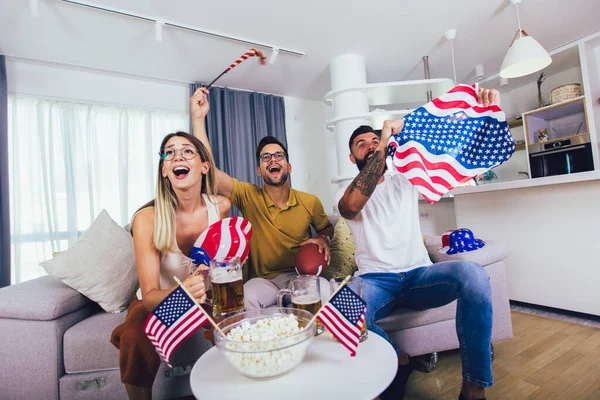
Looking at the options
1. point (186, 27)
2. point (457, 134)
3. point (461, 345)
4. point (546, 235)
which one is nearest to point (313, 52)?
point (186, 27)

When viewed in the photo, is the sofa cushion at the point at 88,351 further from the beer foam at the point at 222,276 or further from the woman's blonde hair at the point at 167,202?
the beer foam at the point at 222,276

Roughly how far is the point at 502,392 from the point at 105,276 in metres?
1.92

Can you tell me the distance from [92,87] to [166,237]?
270 centimetres

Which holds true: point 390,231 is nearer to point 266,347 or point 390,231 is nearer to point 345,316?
point 345,316

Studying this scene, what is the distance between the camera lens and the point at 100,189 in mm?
3264

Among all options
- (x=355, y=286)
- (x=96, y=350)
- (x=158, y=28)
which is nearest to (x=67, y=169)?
(x=158, y=28)

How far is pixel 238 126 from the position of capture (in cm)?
381

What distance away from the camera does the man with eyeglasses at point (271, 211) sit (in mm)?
1856

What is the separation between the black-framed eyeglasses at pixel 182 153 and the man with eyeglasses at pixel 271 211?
0.85ft

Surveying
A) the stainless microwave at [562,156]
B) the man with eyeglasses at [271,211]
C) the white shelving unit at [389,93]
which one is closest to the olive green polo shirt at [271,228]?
the man with eyeglasses at [271,211]

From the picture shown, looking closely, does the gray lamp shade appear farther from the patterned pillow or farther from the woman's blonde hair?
the woman's blonde hair

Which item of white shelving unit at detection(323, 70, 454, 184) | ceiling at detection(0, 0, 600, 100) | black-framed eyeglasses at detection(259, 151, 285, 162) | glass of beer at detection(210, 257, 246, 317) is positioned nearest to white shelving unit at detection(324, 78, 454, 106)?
white shelving unit at detection(323, 70, 454, 184)

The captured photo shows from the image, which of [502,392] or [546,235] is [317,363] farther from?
[546,235]

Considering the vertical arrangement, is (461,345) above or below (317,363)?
below
